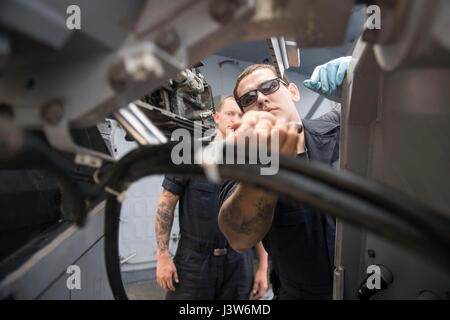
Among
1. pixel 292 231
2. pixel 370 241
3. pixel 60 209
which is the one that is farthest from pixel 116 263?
pixel 292 231

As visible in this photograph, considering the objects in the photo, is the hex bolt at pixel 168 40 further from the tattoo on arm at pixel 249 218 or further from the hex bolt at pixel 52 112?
the tattoo on arm at pixel 249 218

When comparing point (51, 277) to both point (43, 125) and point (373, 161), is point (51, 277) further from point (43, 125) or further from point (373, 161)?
point (373, 161)

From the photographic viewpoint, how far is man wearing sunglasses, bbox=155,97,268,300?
1645mm

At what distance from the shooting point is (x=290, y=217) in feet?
3.40

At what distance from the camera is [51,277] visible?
0.47 metres

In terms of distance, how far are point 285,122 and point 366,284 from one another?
339 mm

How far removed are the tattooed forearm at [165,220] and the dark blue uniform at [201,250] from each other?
56 millimetres

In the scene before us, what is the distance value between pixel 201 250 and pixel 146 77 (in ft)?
4.77

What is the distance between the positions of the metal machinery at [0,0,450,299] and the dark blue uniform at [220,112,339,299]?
480 millimetres

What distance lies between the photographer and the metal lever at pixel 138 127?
1.40 ft

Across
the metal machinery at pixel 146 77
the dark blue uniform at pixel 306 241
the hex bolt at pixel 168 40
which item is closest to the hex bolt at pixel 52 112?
the metal machinery at pixel 146 77

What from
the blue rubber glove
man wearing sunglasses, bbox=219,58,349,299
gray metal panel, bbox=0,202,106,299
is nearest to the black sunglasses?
man wearing sunglasses, bbox=219,58,349,299

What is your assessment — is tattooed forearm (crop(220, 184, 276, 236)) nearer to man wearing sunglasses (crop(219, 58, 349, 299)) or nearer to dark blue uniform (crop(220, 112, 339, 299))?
man wearing sunglasses (crop(219, 58, 349, 299))

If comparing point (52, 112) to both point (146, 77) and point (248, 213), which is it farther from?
point (248, 213)
